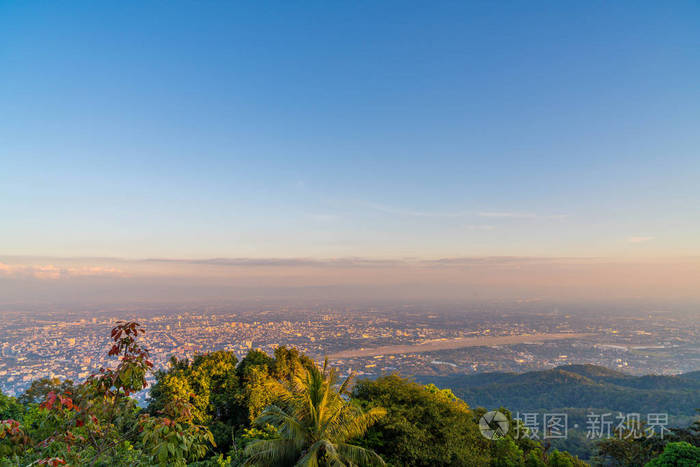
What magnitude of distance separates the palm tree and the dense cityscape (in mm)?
13967

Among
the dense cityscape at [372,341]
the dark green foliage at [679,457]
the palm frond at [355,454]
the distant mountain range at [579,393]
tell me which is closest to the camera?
the palm frond at [355,454]

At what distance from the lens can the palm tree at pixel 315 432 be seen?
7.11m

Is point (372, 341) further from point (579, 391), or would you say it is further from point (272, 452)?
point (272, 452)

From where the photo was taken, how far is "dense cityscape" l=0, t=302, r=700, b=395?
39156 millimetres

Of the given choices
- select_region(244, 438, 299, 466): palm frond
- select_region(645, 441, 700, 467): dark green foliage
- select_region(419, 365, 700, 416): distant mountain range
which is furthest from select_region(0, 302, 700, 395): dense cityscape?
select_region(645, 441, 700, 467): dark green foliage

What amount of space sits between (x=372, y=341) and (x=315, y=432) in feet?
262

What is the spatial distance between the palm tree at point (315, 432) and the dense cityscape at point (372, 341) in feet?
45.8

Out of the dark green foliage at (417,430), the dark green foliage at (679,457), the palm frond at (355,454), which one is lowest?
the dark green foliage at (679,457)

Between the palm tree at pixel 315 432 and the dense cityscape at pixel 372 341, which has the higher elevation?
the palm tree at pixel 315 432

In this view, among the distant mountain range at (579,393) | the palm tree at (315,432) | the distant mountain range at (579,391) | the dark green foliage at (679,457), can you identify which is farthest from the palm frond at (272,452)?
the distant mountain range at (579,391)

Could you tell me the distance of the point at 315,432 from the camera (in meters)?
7.43

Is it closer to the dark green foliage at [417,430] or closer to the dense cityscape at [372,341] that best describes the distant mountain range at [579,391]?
the dense cityscape at [372,341]

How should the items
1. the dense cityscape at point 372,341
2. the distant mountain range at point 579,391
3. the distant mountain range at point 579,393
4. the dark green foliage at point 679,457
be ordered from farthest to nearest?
1. the distant mountain range at point 579,391
2. the distant mountain range at point 579,393
3. the dense cityscape at point 372,341
4. the dark green foliage at point 679,457

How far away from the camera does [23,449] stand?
3688mm
